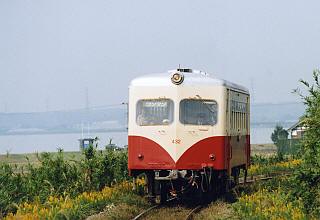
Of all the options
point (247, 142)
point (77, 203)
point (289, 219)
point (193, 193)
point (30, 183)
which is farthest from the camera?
point (247, 142)

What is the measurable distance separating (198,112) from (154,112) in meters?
1.13

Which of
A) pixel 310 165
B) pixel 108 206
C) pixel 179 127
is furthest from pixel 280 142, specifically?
pixel 310 165

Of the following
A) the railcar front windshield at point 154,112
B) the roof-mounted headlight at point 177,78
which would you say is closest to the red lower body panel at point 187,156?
the railcar front windshield at point 154,112

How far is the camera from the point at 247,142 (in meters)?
23.5

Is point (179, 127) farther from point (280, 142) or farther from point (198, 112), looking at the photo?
point (280, 142)

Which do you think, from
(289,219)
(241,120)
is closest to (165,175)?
(241,120)

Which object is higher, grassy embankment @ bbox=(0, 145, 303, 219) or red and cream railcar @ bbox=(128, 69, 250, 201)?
red and cream railcar @ bbox=(128, 69, 250, 201)

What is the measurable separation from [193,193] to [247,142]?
110 inches

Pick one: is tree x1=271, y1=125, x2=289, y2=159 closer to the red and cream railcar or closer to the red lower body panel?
the red and cream railcar

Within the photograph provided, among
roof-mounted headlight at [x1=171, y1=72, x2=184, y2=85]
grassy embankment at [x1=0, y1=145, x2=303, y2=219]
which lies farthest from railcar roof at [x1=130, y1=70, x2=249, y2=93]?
grassy embankment at [x1=0, y1=145, x2=303, y2=219]

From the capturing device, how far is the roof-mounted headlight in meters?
18.5

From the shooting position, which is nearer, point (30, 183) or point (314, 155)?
point (314, 155)

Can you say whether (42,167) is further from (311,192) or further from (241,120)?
(311,192)

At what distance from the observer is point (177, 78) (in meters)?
18.5
